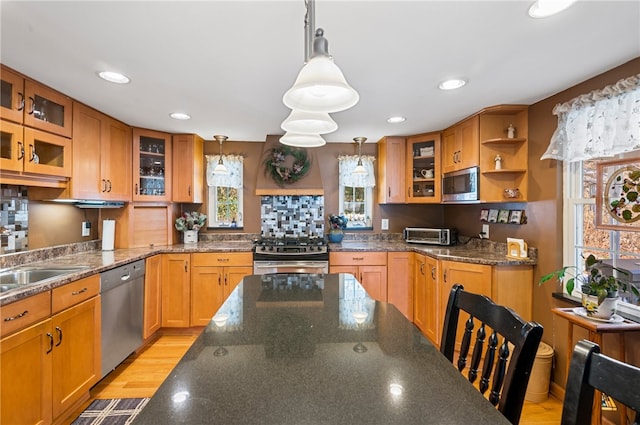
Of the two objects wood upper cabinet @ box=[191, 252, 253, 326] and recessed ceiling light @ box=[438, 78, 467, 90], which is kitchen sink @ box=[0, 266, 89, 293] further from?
recessed ceiling light @ box=[438, 78, 467, 90]

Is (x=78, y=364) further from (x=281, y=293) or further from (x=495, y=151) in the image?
(x=495, y=151)

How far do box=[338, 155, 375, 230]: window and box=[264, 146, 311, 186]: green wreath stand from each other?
54 centimetres

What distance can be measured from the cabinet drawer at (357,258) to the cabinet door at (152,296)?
5.89ft

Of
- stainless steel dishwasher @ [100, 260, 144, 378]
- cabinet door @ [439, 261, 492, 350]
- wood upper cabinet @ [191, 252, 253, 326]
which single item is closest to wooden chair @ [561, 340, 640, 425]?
cabinet door @ [439, 261, 492, 350]

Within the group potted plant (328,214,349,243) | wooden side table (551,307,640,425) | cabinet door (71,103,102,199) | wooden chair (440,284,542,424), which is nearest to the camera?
wooden chair (440,284,542,424)

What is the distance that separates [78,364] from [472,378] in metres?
2.40

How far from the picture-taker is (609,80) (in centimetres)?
194

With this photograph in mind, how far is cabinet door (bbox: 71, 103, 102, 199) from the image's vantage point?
8.18ft

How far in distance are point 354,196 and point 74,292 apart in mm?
3005

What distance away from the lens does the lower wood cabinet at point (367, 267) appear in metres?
3.38

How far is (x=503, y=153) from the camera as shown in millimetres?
2775

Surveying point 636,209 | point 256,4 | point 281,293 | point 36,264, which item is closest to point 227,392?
point 281,293

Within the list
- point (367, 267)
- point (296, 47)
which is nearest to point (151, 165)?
point (296, 47)

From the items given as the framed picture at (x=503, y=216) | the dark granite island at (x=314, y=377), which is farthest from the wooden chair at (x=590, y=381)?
the framed picture at (x=503, y=216)
